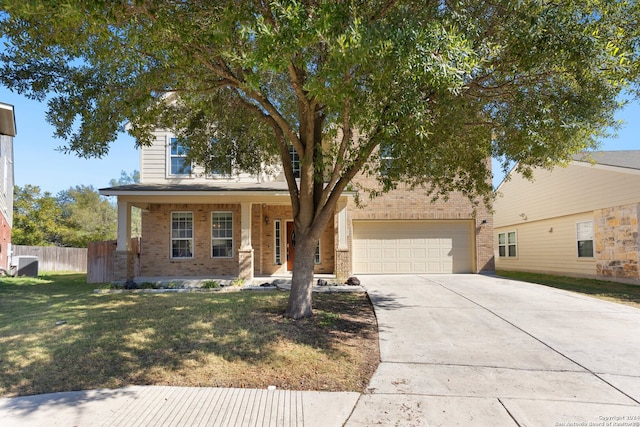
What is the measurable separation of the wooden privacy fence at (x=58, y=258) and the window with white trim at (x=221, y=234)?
13757mm

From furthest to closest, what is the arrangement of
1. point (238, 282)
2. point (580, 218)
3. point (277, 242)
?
1. point (580, 218)
2. point (277, 242)
3. point (238, 282)

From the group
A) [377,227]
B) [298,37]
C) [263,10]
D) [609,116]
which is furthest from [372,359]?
[377,227]

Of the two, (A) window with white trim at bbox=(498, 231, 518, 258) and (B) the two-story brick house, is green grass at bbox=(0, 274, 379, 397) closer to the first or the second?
(B) the two-story brick house

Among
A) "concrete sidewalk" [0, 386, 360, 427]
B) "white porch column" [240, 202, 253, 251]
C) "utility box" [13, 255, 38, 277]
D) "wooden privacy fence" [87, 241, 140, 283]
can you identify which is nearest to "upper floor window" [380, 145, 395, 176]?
"concrete sidewalk" [0, 386, 360, 427]

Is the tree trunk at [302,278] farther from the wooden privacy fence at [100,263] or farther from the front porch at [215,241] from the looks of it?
the wooden privacy fence at [100,263]

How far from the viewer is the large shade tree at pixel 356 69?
194 inches

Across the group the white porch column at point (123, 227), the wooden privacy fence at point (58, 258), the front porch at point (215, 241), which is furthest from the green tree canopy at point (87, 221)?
the white porch column at point (123, 227)

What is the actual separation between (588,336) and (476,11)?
565 cm

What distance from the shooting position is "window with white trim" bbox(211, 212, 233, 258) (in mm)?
Result: 15273

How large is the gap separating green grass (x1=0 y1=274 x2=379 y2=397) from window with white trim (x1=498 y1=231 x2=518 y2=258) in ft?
51.3

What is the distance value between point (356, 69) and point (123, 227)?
400 inches

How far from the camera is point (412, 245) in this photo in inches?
648

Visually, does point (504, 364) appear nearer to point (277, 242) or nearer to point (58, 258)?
A: point (277, 242)

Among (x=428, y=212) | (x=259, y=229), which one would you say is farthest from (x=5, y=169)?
(x=428, y=212)
